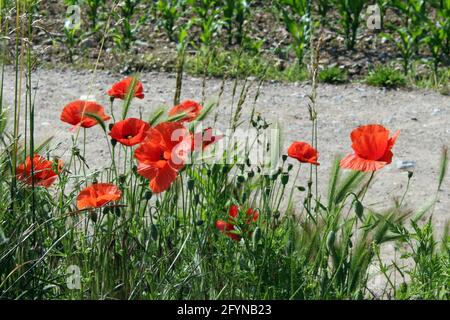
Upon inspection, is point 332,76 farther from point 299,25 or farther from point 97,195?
point 97,195

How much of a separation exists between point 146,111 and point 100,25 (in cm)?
174

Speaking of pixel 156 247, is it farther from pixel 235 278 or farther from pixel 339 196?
pixel 339 196

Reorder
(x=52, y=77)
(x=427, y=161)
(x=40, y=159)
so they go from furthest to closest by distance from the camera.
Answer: (x=52, y=77)
(x=427, y=161)
(x=40, y=159)

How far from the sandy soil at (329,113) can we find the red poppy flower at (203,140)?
1789 mm

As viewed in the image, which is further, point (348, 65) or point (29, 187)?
point (348, 65)

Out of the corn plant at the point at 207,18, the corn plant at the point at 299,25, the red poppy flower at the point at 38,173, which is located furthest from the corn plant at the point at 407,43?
the red poppy flower at the point at 38,173

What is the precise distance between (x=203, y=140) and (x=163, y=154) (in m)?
0.12

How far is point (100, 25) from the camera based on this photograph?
7008 mm

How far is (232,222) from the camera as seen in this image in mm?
2473

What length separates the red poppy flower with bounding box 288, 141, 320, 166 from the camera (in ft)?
8.50

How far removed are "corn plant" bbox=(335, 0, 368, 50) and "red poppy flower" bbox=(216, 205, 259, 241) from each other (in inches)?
176

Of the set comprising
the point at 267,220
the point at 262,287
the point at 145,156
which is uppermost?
the point at 145,156

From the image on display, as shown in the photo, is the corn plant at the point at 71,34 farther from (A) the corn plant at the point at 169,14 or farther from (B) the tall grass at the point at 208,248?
(B) the tall grass at the point at 208,248
